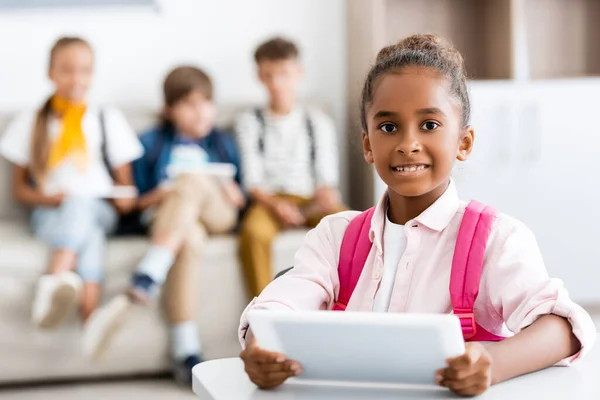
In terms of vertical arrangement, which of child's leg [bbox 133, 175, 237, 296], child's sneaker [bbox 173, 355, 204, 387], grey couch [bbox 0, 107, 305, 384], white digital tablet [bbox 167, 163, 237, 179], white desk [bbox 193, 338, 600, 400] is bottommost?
child's sneaker [bbox 173, 355, 204, 387]

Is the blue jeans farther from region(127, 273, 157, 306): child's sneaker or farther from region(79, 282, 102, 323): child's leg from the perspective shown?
region(127, 273, 157, 306): child's sneaker

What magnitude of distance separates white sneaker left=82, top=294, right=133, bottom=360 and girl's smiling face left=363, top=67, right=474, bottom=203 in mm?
1894

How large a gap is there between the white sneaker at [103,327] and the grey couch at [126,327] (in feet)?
0.22

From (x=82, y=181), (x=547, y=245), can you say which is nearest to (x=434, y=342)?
(x=82, y=181)

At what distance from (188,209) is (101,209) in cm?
31

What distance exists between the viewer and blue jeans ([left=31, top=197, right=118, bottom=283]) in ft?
→ 10.1

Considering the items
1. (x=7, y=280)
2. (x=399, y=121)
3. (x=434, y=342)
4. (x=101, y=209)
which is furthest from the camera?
(x=101, y=209)

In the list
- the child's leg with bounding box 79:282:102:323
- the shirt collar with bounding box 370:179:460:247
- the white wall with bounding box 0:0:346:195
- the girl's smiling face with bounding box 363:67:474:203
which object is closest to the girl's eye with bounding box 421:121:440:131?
the girl's smiling face with bounding box 363:67:474:203

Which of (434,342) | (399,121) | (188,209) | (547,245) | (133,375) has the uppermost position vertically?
(399,121)

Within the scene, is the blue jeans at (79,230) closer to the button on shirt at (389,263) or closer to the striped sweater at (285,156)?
the striped sweater at (285,156)

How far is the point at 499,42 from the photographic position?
12.8ft

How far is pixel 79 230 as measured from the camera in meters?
3.11

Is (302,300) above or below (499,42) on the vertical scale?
below

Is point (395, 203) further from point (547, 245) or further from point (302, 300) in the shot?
point (547, 245)
